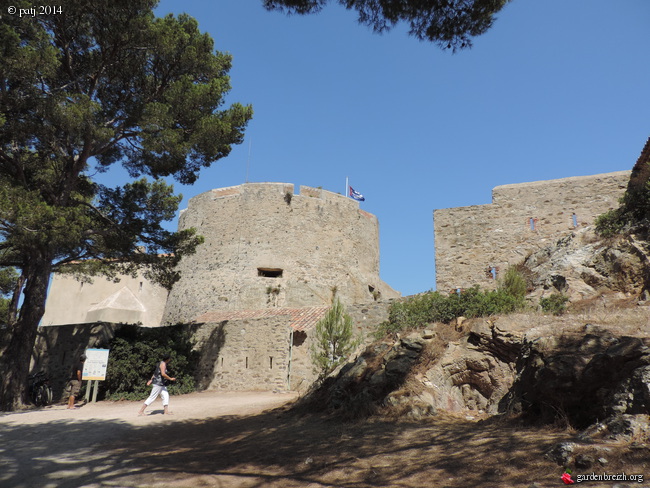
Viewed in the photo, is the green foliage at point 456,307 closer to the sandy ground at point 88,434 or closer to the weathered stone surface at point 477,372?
the weathered stone surface at point 477,372

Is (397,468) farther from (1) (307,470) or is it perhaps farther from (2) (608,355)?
(2) (608,355)

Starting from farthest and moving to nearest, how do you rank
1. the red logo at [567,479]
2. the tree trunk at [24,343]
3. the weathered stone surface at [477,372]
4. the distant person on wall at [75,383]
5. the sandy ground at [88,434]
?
the distant person on wall at [75,383] < the tree trunk at [24,343] < the weathered stone surface at [477,372] < the sandy ground at [88,434] < the red logo at [567,479]

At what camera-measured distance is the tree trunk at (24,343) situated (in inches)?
444

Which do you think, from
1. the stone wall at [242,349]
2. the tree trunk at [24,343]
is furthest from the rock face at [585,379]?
the tree trunk at [24,343]

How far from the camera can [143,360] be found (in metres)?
14.3

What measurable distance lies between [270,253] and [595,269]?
47.6 feet

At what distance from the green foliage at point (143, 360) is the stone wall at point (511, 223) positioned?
9.00 metres

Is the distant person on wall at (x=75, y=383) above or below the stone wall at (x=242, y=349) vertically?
below

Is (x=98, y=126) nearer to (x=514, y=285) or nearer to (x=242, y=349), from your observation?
(x=242, y=349)

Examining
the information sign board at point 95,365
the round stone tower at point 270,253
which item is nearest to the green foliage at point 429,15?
the information sign board at point 95,365

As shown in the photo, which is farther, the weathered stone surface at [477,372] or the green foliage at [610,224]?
the green foliage at [610,224]

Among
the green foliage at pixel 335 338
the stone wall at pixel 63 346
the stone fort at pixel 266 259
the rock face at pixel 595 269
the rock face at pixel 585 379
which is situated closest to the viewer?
the rock face at pixel 585 379

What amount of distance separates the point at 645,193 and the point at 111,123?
14.2 metres
